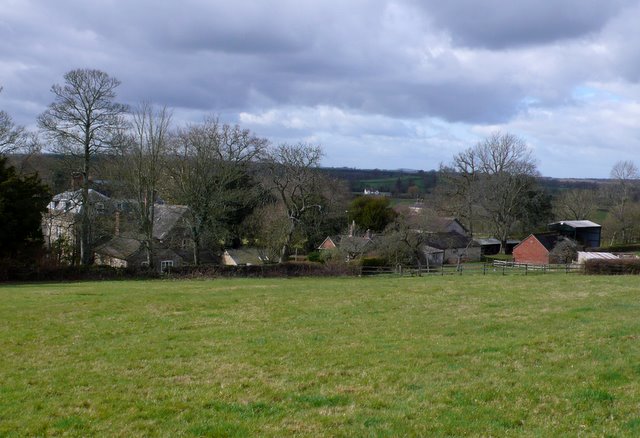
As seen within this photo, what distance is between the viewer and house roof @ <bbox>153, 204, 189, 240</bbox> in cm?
5522

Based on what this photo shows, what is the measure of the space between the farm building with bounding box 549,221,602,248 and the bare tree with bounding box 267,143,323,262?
4078cm

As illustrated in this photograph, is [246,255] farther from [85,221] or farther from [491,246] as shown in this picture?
[491,246]

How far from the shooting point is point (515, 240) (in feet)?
299

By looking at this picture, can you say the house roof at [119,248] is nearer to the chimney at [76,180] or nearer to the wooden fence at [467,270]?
the chimney at [76,180]

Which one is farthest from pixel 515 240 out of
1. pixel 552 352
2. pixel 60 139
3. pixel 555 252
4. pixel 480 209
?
pixel 552 352

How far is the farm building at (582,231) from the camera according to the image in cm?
8369

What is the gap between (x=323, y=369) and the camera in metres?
11.1

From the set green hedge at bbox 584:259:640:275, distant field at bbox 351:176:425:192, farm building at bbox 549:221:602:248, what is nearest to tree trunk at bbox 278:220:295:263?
green hedge at bbox 584:259:640:275

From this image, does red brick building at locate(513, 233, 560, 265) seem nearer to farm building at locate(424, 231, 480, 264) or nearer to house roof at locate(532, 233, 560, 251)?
house roof at locate(532, 233, 560, 251)

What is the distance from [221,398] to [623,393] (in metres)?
6.32

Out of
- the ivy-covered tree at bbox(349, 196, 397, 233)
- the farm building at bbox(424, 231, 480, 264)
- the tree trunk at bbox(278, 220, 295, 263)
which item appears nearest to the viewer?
the tree trunk at bbox(278, 220, 295, 263)

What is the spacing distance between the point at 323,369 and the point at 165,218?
48821 millimetres

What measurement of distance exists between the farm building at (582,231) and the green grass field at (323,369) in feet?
225

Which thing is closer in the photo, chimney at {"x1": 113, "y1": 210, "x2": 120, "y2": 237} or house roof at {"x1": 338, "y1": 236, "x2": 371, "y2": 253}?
chimney at {"x1": 113, "y1": 210, "x2": 120, "y2": 237}
